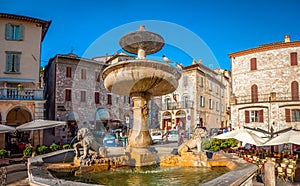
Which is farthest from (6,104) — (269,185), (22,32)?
(269,185)

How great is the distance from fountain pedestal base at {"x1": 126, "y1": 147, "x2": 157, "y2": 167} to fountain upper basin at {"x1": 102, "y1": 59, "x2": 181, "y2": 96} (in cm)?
186

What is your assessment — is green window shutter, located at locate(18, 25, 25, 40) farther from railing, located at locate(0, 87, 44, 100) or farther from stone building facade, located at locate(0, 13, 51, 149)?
railing, located at locate(0, 87, 44, 100)

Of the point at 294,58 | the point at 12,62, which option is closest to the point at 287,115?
the point at 294,58

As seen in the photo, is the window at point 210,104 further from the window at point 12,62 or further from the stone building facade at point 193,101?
the window at point 12,62

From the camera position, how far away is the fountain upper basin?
7289 millimetres

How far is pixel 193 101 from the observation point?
36.3 m

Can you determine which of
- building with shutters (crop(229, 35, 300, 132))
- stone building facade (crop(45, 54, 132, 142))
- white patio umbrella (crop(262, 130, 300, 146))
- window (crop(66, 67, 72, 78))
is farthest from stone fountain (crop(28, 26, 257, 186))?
window (crop(66, 67, 72, 78))

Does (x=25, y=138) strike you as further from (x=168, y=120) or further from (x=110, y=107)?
(x=168, y=120)

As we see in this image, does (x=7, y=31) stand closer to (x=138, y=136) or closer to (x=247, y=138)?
(x=138, y=136)

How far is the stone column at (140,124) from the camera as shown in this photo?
8133 millimetres

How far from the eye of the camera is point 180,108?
116 feet

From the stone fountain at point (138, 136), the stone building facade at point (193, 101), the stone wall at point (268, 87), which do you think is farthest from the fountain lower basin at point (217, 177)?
the stone building facade at point (193, 101)

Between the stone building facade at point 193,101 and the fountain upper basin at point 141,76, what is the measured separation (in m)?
24.9

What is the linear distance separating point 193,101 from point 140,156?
29263mm
